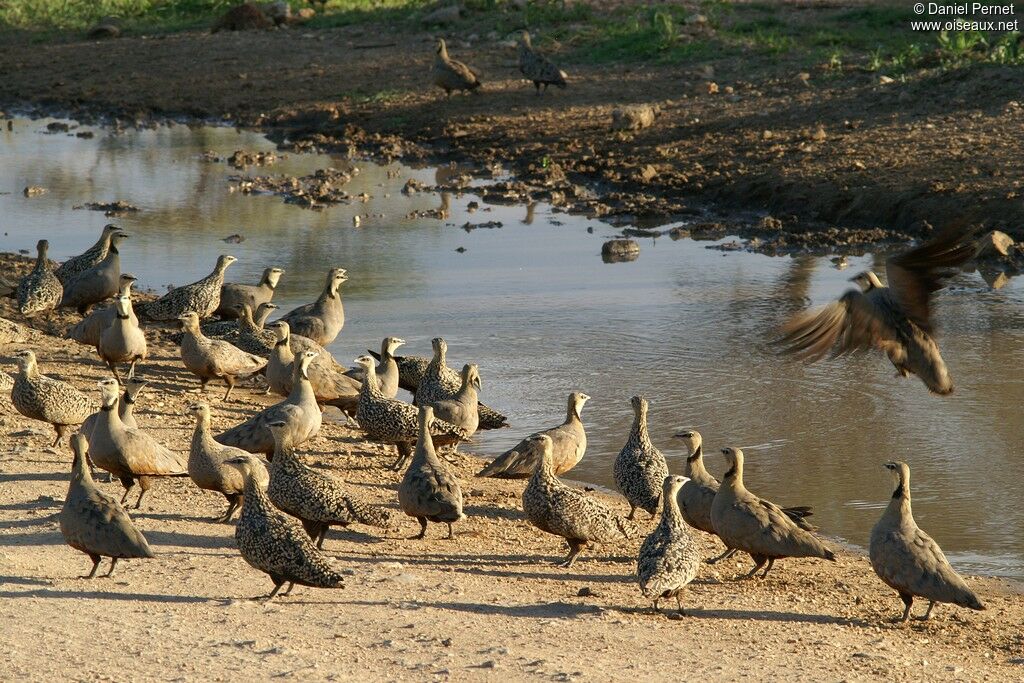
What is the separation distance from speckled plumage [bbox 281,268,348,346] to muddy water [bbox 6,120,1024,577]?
509 millimetres

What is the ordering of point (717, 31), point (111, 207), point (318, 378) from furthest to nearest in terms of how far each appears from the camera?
point (717, 31), point (111, 207), point (318, 378)

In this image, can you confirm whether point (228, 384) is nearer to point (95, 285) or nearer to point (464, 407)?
point (464, 407)

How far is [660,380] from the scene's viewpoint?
12.7 metres

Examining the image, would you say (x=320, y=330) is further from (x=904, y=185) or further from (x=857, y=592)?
(x=904, y=185)

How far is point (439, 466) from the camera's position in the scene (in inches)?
340

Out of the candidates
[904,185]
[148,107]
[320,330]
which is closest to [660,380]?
[320,330]

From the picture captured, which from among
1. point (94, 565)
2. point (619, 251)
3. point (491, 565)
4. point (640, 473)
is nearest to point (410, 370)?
point (640, 473)

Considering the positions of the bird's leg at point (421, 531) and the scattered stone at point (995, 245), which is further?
the scattered stone at point (995, 245)

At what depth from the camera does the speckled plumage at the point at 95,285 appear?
14.2 meters

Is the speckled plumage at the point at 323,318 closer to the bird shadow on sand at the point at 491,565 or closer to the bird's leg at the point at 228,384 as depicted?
the bird's leg at the point at 228,384

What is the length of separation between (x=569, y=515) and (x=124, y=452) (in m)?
2.68

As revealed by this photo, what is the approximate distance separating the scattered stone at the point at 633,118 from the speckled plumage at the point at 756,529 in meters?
14.3

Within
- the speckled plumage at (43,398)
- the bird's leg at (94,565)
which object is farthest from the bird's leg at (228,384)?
the bird's leg at (94,565)

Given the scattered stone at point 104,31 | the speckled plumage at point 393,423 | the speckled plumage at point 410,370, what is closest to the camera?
the speckled plumage at point 393,423
